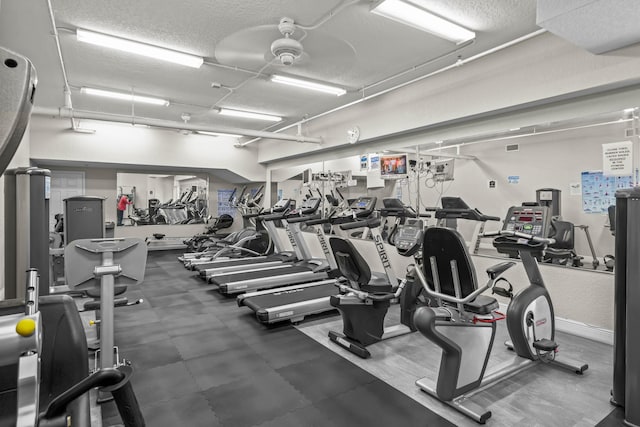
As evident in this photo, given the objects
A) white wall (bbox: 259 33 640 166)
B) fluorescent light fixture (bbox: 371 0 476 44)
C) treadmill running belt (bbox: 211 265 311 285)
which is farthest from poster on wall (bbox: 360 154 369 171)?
fluorescent light fixture (bbox: 371 0 476 44)

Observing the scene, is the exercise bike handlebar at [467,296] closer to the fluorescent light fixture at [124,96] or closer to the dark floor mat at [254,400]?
the dark floor mat at [254,400]

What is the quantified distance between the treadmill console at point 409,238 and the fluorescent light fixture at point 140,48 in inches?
133

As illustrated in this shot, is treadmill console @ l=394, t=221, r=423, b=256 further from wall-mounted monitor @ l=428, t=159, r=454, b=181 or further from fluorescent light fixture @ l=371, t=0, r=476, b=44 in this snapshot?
fluorescent light fixture @ l=371, t=0, r=476, b=44

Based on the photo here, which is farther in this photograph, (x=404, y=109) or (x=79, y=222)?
(x=404, y=109)

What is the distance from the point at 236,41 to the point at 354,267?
289 centimetres

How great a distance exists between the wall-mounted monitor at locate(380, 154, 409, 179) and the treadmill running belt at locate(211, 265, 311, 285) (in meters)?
2.16

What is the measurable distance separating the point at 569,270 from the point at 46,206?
546 centimetres

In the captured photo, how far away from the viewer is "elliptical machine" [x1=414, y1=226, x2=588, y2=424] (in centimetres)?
239

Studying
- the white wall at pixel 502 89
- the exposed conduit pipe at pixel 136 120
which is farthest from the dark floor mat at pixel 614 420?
the exposed conduit pipe at pixel 136 120

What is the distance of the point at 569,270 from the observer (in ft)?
12.7

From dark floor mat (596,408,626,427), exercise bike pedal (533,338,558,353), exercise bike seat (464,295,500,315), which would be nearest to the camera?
dark floor mat (596,408,626,427)

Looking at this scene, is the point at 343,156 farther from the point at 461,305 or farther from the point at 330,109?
the point at 461,305

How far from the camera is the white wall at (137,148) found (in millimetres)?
7852

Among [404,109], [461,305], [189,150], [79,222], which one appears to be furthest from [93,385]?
[189,150]
